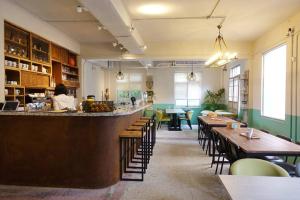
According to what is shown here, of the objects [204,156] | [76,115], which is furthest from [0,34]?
[204,156]

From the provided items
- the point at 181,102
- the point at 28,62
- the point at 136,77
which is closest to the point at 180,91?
the point at 181,102

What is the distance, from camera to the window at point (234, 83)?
930 centimetres

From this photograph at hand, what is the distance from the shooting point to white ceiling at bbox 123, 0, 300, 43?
178 inches

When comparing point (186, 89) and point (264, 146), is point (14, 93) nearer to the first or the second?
point (264, 146)

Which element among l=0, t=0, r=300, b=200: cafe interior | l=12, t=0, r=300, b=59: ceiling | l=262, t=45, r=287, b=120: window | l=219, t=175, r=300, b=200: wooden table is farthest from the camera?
l=262, t=45, r=287, b=120: window

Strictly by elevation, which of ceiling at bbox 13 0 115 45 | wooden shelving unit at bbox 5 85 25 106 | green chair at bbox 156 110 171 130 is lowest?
green chair at bbox 156 110 171 130

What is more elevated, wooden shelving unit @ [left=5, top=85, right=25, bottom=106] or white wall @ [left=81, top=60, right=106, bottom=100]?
white wall @ [left=81, top=60, right=106, bottom=100]

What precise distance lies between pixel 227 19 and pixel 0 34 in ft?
14.7

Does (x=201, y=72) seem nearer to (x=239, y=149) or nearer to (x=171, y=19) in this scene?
Result: (x=171, y=19)

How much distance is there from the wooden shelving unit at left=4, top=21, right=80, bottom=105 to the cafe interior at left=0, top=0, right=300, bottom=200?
3cm

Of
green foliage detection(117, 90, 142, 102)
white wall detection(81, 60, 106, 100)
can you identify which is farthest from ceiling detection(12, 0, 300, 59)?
green foliage detection(117, 90, 142, 102)

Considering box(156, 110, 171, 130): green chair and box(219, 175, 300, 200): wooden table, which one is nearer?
box(219, 175, 300, 200): wooden table

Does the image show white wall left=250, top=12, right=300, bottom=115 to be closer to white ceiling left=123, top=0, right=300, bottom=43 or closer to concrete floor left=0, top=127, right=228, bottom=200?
white ceiling left=123, top=0, right=300, bottom=43

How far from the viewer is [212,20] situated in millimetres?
5473
